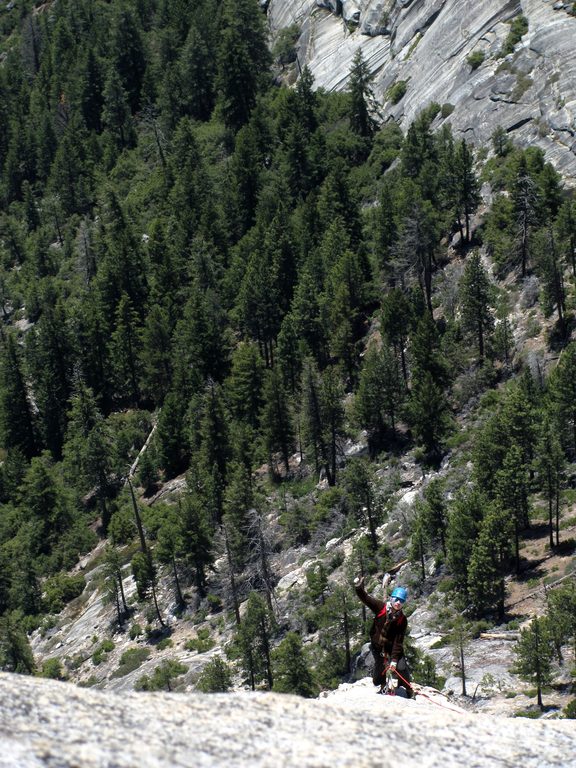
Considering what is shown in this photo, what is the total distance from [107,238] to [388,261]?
40407 millimetres

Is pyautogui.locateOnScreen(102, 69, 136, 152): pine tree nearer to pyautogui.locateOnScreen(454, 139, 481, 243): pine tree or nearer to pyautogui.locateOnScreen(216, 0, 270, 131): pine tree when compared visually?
pyautogui.locateOnScreen(216, 0, 270, 131): pine tree

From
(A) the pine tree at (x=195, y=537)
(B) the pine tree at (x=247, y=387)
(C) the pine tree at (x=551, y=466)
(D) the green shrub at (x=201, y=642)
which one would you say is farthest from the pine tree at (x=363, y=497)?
(B) the pine tree at (x=247, y=387)

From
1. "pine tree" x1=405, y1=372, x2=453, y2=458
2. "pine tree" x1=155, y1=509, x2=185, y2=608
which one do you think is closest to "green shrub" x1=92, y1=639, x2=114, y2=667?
"pine tree" x1=155, y1=509, x2=185, y2=608

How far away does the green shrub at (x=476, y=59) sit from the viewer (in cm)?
9531

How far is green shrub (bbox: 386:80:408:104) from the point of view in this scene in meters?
105

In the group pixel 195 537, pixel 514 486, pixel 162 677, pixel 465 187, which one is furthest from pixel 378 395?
pixel 162 677

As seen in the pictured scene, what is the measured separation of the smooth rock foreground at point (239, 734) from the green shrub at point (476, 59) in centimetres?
8991

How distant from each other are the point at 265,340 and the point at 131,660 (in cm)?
3609

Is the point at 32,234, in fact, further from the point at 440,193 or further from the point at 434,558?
the point at 434,558

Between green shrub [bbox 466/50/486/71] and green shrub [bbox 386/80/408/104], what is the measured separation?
33.3 ft

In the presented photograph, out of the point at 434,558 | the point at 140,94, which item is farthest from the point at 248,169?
the point at 434,558

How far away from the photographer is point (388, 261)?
83.9m

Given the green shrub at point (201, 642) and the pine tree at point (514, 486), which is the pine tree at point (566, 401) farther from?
the green shrub at point (201, 642)

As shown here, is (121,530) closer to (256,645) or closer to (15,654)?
(15,654)
